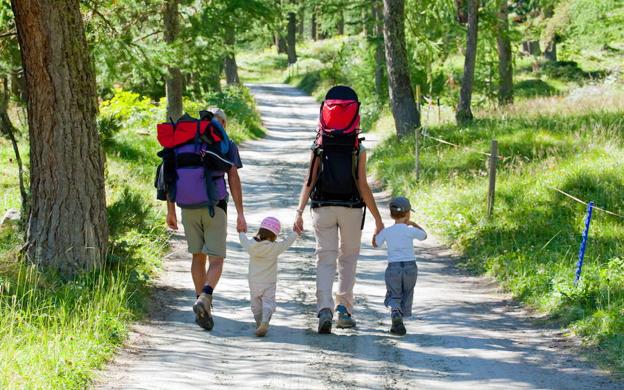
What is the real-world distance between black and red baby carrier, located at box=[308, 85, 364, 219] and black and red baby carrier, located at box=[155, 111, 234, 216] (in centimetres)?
87

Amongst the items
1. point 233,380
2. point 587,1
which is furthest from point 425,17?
point 233,380

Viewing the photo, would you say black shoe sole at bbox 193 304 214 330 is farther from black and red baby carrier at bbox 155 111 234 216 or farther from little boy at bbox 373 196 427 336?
little boy at bbox 373 196 427 336

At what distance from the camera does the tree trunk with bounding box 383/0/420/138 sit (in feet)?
68.8

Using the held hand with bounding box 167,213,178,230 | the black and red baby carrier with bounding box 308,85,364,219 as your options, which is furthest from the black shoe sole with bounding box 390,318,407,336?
the held hand with bounding box 167,213,178,230

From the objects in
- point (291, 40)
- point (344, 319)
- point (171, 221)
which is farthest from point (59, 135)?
point (291, 40)

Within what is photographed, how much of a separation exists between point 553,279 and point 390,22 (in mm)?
12238

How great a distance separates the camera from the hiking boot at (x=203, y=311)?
819 cm

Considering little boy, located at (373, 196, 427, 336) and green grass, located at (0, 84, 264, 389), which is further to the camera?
little boy, located at (373, 196, 427, 336)

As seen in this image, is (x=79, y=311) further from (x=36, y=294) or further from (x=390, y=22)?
(x=390, y=22)

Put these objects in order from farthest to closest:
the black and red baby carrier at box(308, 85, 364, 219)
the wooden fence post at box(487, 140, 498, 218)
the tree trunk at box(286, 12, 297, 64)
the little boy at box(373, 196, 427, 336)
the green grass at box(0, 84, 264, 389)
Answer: the tree trunk at box(286, 12, 297, 64) → the wooden fence post at box(487, 140, 498, 218) → the little boy at box(373, 196, 427, 336) → the black and red baby carrier at box(308, 85, 364, 219) → the green grass at box(0, 84, 264, 389)

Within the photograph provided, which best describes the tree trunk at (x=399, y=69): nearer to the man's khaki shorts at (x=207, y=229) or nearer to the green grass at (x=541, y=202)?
the green grass at (x=541, y=202)

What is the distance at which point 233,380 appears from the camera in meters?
6.79

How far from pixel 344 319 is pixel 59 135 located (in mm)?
3322

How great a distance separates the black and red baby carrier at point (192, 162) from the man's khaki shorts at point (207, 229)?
0.16 metres
